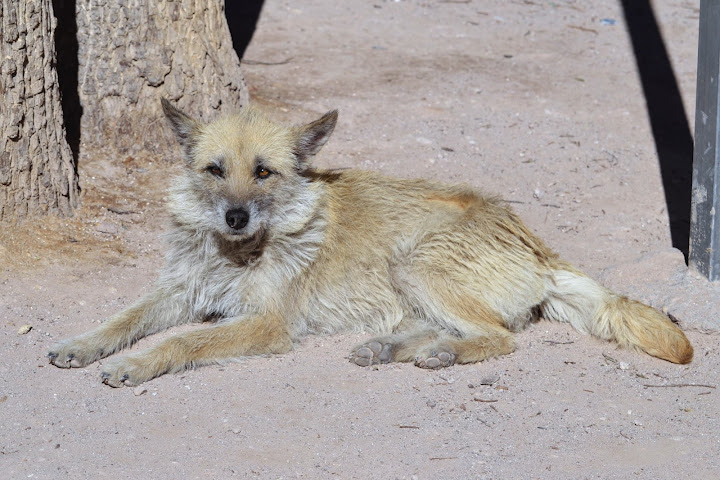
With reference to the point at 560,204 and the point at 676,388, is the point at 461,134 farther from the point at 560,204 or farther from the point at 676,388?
the point at 676,388

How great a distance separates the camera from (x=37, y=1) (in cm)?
643

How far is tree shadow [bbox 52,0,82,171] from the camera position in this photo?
291 inches

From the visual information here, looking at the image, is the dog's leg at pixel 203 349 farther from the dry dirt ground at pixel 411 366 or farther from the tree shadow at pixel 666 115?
the tree shadow at pixel 666 115

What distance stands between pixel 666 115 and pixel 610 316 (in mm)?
4525

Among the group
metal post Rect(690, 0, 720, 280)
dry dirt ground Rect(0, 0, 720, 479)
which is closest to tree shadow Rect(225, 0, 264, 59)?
dry dirt ground Rect(0, 0, 720, 479)

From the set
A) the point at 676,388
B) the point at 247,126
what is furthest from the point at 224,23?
the point at 676,388

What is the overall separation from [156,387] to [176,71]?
352 cm

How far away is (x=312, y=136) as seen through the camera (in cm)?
571

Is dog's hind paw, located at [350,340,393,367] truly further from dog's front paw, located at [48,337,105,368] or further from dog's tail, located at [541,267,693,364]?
dog's front paw, located at [48,337,105,368]

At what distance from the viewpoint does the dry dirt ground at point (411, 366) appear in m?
4.41

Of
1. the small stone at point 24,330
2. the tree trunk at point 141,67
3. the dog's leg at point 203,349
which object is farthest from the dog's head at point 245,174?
the tree trunk at point 141,67

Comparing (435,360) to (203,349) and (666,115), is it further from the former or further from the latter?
(666,115)

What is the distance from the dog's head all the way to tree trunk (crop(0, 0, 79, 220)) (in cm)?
146

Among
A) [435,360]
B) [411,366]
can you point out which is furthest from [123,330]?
[435,360]
